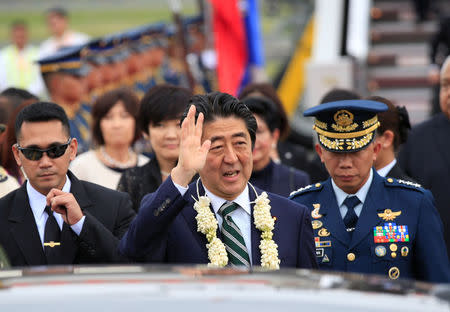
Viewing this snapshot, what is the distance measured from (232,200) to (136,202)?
188 centimetres

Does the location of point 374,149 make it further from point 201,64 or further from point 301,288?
point 201,64

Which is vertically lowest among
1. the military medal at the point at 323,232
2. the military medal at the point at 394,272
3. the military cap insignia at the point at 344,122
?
the military medal at the point at 394,272

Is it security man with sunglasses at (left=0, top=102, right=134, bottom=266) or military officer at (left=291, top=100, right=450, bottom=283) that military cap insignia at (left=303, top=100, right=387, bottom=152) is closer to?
military officer at (left=291, top=100, right=450, bottom=283)

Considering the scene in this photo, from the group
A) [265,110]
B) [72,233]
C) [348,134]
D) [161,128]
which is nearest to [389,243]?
[348,134]

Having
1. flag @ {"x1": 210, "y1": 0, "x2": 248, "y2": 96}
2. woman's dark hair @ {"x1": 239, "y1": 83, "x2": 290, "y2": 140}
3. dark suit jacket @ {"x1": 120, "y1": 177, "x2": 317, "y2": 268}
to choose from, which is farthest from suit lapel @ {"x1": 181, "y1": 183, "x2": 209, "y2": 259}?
flag @ {"x1": 210, "y1": 0, "x2": 248, "y2": 96}

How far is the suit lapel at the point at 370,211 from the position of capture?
15.6 feet

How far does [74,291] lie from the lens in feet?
8.55

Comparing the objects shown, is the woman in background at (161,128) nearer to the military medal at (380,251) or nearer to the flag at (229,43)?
the military medal at (380,251)

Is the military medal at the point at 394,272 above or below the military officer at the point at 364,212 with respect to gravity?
below

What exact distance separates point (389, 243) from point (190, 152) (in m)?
1.20

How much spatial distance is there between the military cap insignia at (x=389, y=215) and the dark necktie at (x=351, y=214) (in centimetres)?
13

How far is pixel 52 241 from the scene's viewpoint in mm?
4664

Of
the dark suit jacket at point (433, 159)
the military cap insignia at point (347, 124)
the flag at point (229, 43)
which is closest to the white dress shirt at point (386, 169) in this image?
the dark suit jacket at point (433, 159)

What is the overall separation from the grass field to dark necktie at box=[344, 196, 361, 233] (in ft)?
93.4
